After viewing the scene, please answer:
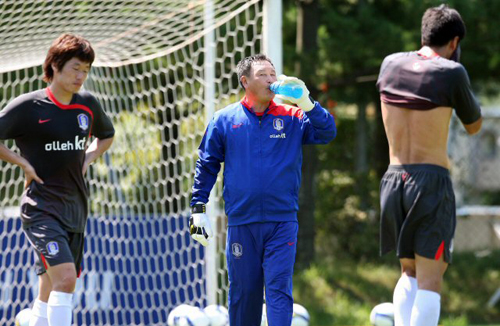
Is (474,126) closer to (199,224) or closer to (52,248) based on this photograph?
(199,224)

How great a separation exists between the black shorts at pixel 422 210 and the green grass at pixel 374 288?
504cm

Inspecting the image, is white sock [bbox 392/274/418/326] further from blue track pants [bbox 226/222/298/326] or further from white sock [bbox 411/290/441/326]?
blue track pants [bbox 226/222/298/326]

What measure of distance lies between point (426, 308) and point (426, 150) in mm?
854

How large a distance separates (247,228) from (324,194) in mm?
7089

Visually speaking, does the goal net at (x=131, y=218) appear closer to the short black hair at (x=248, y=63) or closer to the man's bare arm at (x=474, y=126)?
the short black hair at (x=248, y=63)

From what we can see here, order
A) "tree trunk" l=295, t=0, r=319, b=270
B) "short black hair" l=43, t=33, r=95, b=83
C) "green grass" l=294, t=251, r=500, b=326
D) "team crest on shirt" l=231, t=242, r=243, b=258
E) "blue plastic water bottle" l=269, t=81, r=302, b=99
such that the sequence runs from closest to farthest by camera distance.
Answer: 1. "blue plastic water bottle" l=269, t=81, r=302, b=99
2. "team crest on shirt" l=231, t=242, r=243, b=258
3. "short black hair" l=43, t=33, r=95, b=83
4. "green grass" l=294, t=251, r=500, b=326
5. "tree trunk" l=295, t=0, r=319, b=270

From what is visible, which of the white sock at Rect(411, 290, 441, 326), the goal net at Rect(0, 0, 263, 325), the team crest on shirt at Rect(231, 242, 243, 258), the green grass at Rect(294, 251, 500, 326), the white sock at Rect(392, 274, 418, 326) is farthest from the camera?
the green grass at Rect(294, 251, 500, 326)

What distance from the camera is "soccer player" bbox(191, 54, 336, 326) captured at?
485 cm

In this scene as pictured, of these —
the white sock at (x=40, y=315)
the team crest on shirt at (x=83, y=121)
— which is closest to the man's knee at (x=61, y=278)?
the white sock at (x=40, y=315)

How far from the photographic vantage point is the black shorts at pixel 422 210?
4566 mm

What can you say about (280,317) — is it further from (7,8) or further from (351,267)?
(351,267)

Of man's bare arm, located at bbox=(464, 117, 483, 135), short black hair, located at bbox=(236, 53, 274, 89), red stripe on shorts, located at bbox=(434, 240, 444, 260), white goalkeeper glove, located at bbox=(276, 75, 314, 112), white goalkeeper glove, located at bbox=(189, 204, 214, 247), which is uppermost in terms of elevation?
short black hair, located at bbox=(236, 53, 274, 89)

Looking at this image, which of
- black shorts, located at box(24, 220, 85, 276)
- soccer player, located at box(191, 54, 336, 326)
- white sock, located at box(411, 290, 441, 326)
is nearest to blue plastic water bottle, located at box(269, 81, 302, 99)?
soccer player, located at box(191, 54, 336, 326)

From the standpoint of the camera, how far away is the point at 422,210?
4.57 metres
